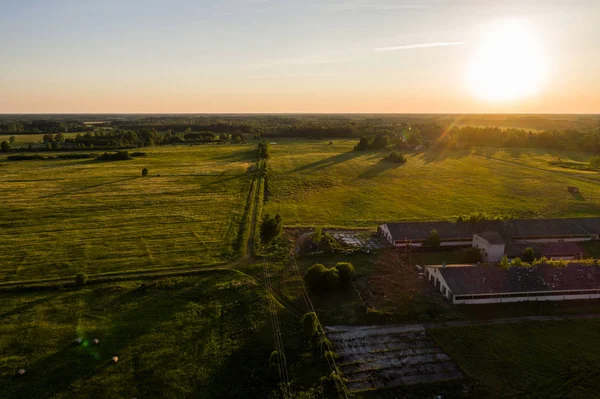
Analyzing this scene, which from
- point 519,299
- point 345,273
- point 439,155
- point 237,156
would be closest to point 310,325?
point 345,273

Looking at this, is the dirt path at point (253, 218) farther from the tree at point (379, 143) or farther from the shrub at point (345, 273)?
the tree at point (379, 143)

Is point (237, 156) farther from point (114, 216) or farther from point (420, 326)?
point (420, 326)

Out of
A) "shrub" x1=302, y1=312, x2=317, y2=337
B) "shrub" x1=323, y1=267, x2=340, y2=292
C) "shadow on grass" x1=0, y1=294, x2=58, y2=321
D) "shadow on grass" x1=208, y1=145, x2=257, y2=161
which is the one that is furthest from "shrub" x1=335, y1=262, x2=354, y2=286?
"shadow on grass" x1=208, y1=145, x2=257, y2=161

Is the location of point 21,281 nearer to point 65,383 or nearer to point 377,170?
point 65,383

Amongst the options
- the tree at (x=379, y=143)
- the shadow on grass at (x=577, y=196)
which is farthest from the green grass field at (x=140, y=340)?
A: the tree at (x=379, y=143)

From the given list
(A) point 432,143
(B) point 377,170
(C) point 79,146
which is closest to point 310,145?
(A) point 432,143

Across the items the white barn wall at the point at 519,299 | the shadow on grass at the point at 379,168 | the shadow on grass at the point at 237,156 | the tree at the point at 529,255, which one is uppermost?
the shadow on grass at the point at 237,156

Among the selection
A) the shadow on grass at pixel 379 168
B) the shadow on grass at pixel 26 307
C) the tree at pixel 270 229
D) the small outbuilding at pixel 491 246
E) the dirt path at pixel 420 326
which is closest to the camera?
the dirt path at pixel 420 326
